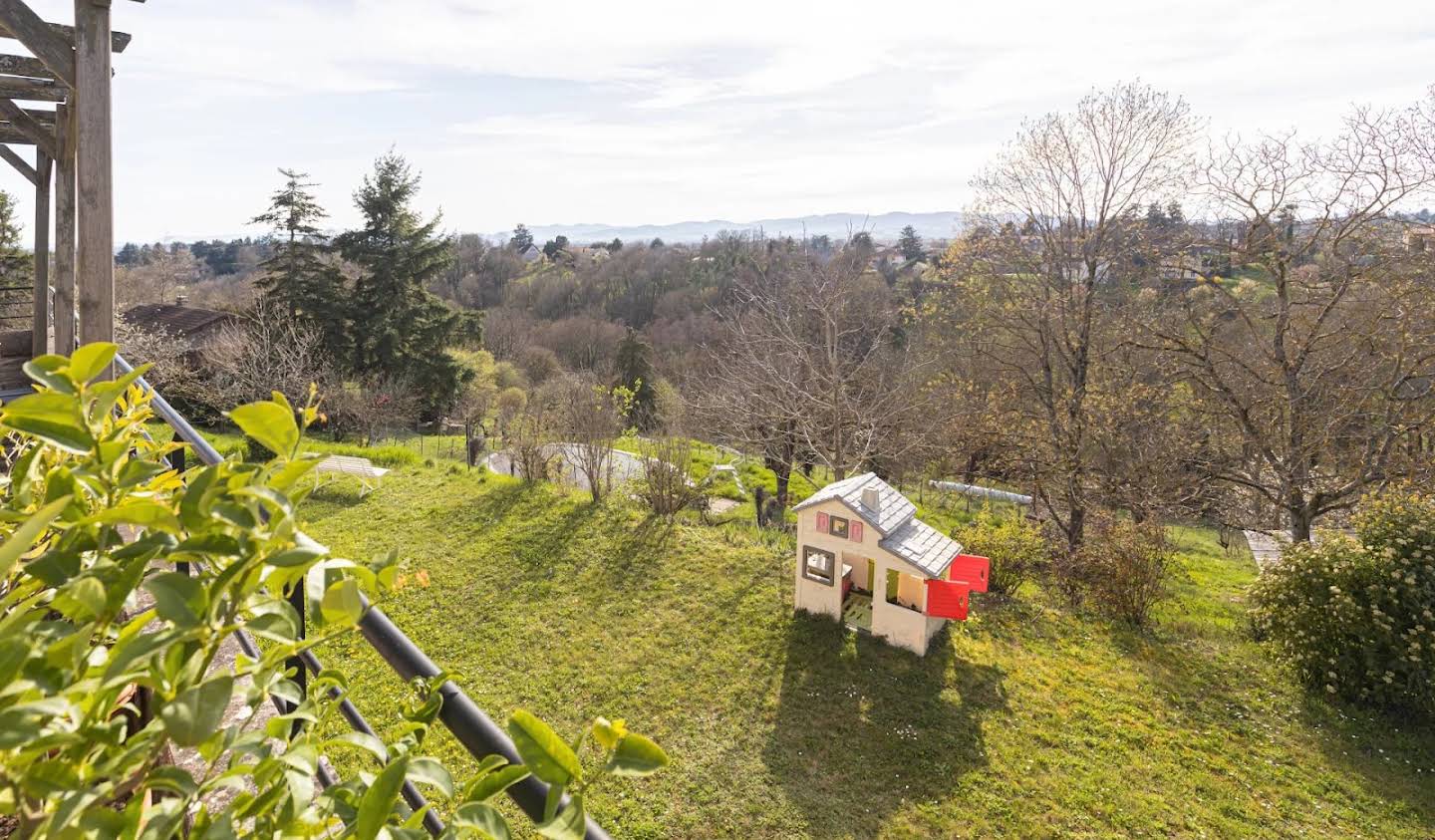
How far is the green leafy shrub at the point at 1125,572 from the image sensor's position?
7613 millimetres

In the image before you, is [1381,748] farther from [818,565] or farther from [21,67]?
[21,67]

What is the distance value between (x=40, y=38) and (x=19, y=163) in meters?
3.14

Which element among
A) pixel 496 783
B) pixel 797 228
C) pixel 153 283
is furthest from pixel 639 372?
pixel 153 283

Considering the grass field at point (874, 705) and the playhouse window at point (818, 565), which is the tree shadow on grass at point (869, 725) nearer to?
the grass field at point (874, 705)

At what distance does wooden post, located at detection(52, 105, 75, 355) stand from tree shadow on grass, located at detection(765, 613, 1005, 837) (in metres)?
5.25

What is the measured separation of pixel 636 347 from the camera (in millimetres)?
23578

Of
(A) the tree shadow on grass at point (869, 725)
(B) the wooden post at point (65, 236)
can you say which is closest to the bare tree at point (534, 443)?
(A) the tree shadow on grass at point (869, 725)

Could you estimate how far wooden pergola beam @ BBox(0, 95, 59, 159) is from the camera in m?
4.73

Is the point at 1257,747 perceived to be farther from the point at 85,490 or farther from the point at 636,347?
the point at 636,347

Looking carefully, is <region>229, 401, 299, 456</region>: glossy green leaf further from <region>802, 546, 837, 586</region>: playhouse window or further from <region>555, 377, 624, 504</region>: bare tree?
<region>555, 377, 624, 504</region>: bare tree

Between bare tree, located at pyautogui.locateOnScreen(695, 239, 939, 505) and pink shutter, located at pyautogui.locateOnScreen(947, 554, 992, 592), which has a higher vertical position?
bare tree, located at pyautogui.locateOnScreen(695, 239, 939, 505)

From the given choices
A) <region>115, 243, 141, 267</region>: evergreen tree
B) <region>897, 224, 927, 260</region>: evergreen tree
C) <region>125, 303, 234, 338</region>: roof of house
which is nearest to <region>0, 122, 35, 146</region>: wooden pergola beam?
<region>125, 303, 234, 338</region>: roof of house

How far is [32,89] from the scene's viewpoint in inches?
167

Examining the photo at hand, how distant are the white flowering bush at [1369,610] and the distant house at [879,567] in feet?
8.57
